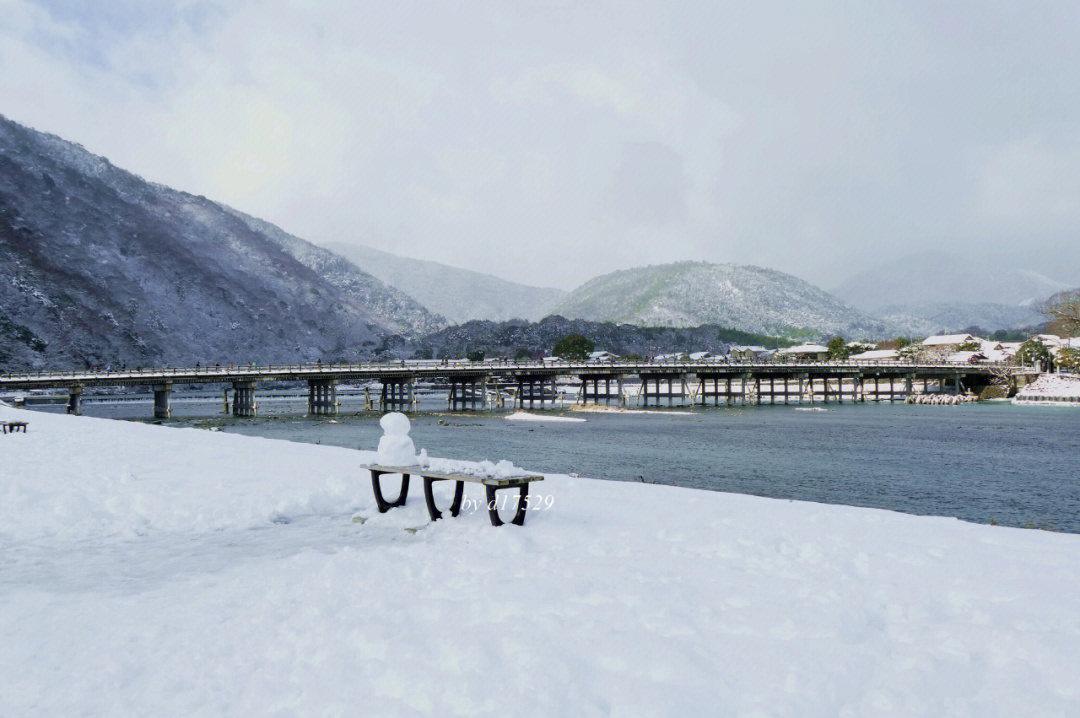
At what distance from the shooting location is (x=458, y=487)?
11156 millimetres

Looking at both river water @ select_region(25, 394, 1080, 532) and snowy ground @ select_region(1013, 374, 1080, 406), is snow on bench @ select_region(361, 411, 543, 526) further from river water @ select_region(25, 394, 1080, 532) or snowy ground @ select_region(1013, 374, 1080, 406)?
snowy ground @ select_region(1013, 374, 1080, 406)

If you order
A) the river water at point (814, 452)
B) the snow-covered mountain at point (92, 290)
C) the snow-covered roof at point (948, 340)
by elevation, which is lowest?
the river water at point (814, 452)

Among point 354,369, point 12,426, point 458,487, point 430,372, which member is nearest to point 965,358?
point 430,372

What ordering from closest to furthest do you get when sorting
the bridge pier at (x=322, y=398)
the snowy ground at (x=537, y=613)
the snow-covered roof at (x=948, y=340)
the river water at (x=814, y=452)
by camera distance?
the snowy ground at (x=537, y=613) < the river water at (x=814, y=452) < the bridge pier at (x=322, y=398) < the snow-covered roof at (x=948, y=340)

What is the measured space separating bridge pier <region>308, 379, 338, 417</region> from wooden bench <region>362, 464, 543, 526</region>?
256 ft

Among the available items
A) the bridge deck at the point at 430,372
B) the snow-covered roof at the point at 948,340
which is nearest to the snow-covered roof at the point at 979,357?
the bridge deck at the point at 430,372

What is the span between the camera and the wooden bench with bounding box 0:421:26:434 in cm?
2519

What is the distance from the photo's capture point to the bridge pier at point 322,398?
87.2 metres

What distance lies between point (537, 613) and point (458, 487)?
4.84 m

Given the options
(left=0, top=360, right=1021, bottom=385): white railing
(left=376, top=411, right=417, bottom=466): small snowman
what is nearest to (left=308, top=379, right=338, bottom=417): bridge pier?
(left=0, top=360, right=1021, bottom=385): white railing

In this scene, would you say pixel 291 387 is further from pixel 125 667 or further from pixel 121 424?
pixel 125 667

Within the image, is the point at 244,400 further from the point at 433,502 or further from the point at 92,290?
the point at 92,290

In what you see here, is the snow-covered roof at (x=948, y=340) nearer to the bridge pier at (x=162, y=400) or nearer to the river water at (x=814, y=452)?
the river water at (x=814, y=452)

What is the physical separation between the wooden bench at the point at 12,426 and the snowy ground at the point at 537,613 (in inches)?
646
